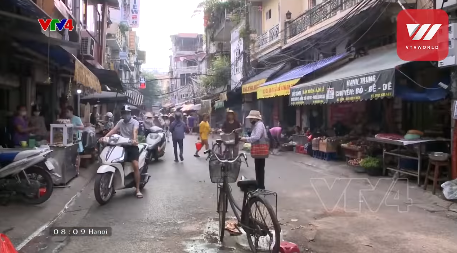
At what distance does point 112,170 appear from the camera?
7062mm

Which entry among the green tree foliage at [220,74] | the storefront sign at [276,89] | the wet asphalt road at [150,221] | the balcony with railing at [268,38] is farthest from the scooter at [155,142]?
the green tree foliage at [220,74]

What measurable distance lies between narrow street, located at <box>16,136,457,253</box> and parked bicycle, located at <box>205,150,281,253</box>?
12.9 inches

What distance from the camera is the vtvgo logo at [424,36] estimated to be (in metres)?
8.20

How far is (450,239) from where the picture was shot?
5.23m

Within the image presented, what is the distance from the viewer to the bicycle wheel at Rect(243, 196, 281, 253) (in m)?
4.32

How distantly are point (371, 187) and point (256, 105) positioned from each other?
15890 mm

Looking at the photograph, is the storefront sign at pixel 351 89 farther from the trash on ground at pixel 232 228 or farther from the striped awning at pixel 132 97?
the striped awning at pixel 132 97

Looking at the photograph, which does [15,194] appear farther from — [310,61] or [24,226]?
[310,61]

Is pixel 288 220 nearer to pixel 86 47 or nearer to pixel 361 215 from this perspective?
pixel 361 215

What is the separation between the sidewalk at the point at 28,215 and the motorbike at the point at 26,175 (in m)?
0.18

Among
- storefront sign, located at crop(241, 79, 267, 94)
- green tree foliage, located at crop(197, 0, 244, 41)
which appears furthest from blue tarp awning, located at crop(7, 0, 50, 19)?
green tree foliage, located at crop(197, 0, 244, 41)

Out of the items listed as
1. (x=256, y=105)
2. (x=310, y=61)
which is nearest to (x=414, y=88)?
(x=310, y=61)
